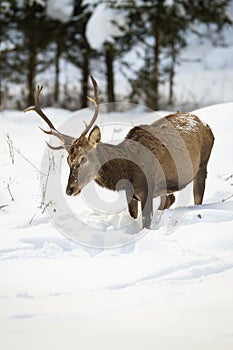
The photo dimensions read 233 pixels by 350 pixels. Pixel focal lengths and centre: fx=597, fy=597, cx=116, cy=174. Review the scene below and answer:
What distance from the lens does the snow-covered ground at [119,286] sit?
3396 mm

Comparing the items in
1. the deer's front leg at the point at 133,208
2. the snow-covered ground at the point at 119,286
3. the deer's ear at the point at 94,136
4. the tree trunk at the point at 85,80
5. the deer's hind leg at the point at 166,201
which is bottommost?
the tree trunk at the point at 85,80

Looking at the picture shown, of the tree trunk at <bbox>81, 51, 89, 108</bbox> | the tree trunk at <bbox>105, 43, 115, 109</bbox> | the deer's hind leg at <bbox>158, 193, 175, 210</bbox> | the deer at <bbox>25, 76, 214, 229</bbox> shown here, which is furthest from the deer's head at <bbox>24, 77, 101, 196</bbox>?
the tree trunk at <bbox>81, 51, 89, 108</bbox>

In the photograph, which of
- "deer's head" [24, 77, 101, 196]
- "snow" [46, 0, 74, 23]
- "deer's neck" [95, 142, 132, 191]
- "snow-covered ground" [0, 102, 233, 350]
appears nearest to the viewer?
"snow-covered ground" [0, 102, 233, 350]

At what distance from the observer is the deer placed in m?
5.21

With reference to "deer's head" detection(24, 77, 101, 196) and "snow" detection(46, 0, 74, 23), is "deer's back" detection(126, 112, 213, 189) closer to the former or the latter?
"deer's head" detection(24, 77, 101, 196)

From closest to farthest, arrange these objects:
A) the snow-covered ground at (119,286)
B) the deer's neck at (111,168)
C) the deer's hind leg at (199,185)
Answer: the snow-covered ground at (119,286), the deer's neck at (111,168), the deer's hind leg at (199,185)

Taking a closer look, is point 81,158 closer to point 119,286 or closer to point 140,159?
point 140,159

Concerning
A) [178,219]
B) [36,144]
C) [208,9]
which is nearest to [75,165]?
[178,219]

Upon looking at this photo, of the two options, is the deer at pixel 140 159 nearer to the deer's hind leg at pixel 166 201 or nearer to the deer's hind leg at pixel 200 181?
the deer's hind leg at pixel 200 181

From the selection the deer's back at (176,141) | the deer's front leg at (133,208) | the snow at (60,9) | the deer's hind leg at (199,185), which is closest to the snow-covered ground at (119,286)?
the deer's hind leg at (199,185)

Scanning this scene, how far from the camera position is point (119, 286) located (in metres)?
4.12

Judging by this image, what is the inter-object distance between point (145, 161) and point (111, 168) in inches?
12.8

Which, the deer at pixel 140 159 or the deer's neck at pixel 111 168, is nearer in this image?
the deer at pixel 140 159

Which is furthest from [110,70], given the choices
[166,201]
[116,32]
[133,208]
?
[133,208]
